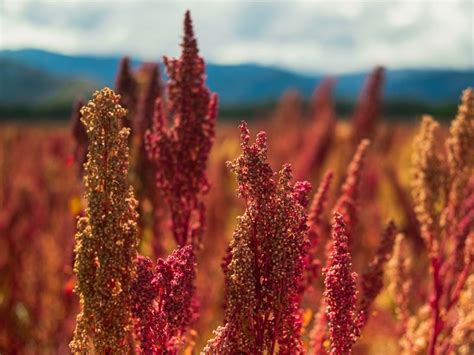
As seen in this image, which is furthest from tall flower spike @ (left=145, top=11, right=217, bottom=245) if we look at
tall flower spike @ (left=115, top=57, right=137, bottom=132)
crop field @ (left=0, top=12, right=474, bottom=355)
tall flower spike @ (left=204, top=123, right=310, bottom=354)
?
tall flower spike @ (left=115, top=57, right=137, bottom=132)

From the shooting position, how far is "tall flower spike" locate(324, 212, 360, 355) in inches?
132

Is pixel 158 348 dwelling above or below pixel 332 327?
below

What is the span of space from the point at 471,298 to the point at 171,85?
10.7 feet

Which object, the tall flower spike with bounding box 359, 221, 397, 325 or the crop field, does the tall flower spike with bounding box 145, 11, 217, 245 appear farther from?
the tall flower spike with bounding box 359, 221, 397, 325

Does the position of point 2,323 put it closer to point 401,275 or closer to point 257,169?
point 401,275

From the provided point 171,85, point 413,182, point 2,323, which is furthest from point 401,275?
point 2,323

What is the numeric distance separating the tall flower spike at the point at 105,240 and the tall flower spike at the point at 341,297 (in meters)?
1.05

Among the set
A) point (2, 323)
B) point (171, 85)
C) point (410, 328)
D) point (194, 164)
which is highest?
point (171, 85)

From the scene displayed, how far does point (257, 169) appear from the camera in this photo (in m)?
3.51

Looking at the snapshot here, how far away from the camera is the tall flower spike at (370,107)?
16.1 meters

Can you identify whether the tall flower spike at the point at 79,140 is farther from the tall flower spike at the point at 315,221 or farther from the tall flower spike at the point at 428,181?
the tall flower spike at the point at 428,181

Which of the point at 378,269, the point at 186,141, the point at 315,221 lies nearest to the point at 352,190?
the point at 315,221

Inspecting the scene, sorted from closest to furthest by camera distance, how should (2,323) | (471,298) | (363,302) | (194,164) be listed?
1. (363,302)
2. (194,164)
3. (471,298)
4. (2,323)

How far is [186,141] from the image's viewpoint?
529 centimetres
